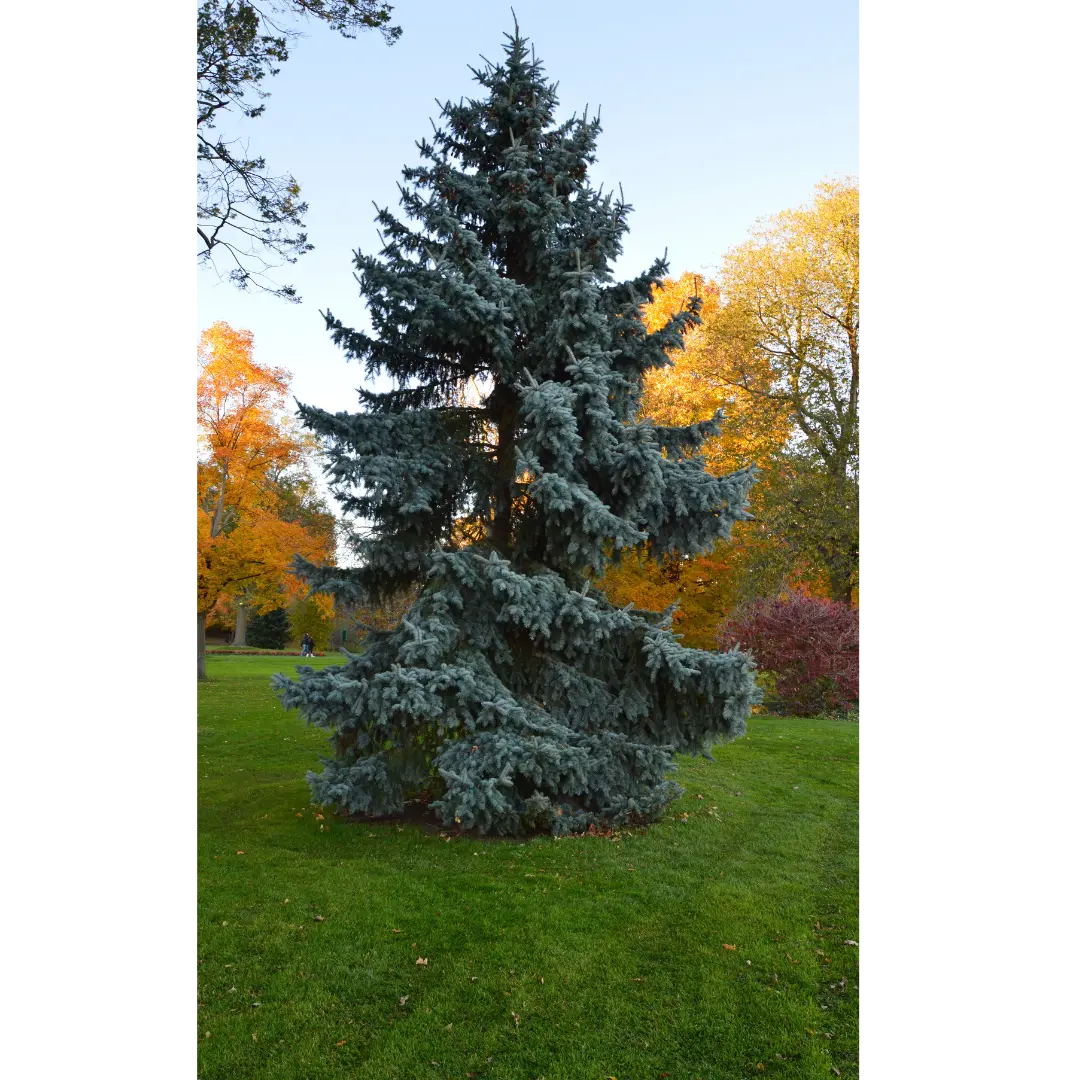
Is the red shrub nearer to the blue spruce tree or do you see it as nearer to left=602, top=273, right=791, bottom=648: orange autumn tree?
left=602, top=273, right=791, bottom=648: orange autumn tree

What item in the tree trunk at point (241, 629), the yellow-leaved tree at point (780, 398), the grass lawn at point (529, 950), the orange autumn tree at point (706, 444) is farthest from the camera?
the tree trunk at point (241, 629)

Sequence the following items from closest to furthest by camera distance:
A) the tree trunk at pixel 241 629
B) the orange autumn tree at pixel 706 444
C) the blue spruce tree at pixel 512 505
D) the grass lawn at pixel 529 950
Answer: the grass lawn at pixel 529 950 → the blue spruce tree at pixel 512 505 → the orange autumn tree at pixel 706 444 → the tree trunk at pixel 241 629

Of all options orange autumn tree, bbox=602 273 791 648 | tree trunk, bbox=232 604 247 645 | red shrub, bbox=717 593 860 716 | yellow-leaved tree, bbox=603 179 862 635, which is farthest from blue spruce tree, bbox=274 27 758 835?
tree trunk, bbox=232 604 247 645

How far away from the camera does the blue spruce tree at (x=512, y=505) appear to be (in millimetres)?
4555

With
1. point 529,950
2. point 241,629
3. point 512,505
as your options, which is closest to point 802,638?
point 512,505

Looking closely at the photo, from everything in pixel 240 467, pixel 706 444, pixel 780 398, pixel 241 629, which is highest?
pixel 780 398

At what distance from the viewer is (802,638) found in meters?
9.68

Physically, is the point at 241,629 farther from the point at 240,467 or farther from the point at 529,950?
the point at 529,950

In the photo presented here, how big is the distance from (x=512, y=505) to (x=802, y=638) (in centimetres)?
581

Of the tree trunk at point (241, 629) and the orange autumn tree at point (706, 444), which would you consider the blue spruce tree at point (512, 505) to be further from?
the tree trunk at point (241, 629)

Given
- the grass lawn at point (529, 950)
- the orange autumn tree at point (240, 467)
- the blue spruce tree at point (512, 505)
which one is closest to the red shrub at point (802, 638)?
the grass lawn at point (529, 950)

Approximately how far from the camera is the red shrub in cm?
965

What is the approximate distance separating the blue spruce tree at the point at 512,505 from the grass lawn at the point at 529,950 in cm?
44
